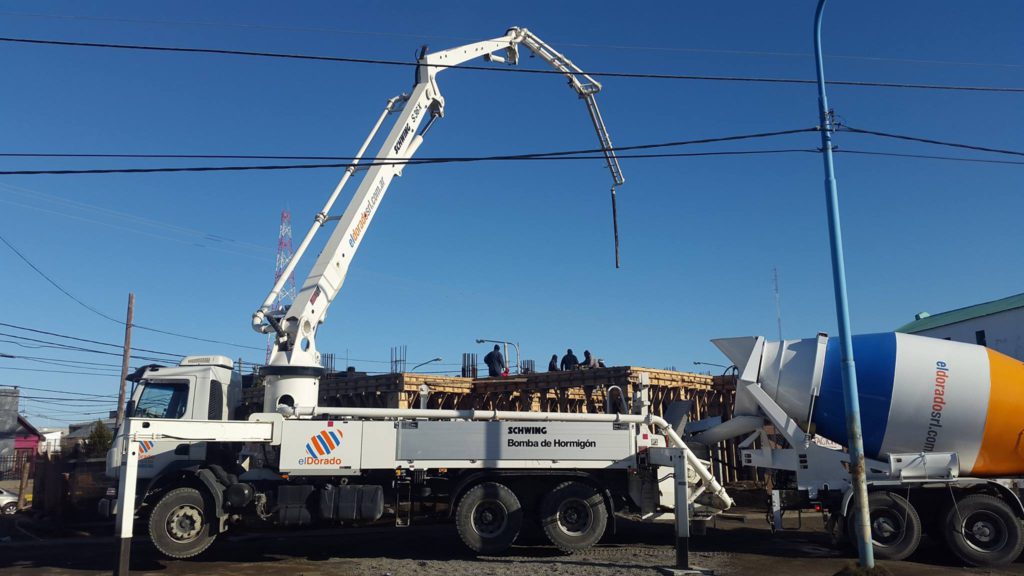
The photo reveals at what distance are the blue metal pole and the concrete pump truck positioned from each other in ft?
8.49

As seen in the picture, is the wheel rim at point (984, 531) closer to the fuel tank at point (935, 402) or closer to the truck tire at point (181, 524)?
the fuel tank at point (935, 402)

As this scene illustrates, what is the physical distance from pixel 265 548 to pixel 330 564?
244 centimetres

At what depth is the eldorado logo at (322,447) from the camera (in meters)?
12.3

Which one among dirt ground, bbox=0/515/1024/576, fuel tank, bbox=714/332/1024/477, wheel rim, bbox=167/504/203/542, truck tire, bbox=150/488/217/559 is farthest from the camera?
fuel tank, bbox=714/332/1024/477

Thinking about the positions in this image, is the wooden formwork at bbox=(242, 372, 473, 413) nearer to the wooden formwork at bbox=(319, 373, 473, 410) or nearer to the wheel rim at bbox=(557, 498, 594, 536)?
the wooden formwork at bbox=(319, 373, 473, 410)

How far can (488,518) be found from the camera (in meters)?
12.6

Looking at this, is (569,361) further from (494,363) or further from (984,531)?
(984,531)

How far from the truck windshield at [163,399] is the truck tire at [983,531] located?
542 inches

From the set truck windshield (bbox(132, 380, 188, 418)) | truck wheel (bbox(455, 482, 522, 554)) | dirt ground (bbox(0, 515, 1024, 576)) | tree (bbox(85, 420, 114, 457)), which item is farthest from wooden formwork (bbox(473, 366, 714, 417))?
tree (bbox(85, 420, 114, 457))

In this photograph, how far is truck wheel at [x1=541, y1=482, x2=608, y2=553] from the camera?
12.6m

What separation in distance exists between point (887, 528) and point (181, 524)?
12068 millimetres

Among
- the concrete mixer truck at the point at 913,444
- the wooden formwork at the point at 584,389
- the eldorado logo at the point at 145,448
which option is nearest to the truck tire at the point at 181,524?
the eldorado logo at the point at 145,448

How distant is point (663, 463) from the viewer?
12.5m

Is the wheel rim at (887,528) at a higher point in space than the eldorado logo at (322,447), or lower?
lower
